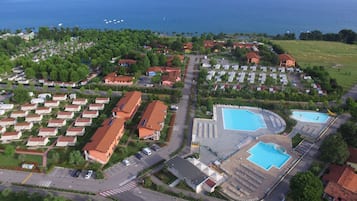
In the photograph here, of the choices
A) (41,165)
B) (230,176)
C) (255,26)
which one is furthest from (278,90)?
(255,26)

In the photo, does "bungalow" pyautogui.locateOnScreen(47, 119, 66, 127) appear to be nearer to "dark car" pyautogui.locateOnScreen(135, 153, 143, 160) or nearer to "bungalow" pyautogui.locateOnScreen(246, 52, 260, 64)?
"dark car" pyautogui.locateOnScreen(135, 153, 143, 160)

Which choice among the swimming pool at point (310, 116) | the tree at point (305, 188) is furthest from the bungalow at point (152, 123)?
the swimming pool at point (310, 116)

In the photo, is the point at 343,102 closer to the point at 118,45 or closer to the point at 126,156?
the point at 126,156

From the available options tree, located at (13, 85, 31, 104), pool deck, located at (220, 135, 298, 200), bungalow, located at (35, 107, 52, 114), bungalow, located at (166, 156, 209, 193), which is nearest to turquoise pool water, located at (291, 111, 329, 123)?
pool deck, located at (220, 135, 298, 200)

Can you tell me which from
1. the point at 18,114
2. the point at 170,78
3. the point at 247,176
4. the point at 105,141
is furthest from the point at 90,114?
the point at 247,176

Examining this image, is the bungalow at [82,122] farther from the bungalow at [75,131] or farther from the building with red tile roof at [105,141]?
the building with red tile roof at [105,141]
